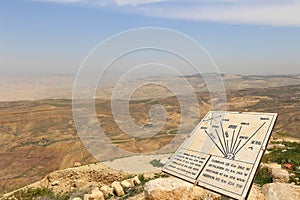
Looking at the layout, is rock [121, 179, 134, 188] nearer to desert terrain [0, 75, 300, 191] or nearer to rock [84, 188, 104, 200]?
rock [84, 188, 104, 200]

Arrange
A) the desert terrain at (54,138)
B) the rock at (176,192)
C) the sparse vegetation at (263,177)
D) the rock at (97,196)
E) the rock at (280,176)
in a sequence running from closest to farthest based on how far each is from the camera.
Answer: the rock at (176,192) < the rock at (280,176) < the rock at (97,196) < the sparse vegetation at (263,177) < the desert terrain at (54,138)

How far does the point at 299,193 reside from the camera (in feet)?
22.6

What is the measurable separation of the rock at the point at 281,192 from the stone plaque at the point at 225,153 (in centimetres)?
256

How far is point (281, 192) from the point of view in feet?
23.0

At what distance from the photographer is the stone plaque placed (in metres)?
4.70

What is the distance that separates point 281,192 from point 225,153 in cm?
283

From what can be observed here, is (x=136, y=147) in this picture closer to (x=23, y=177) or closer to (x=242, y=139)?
(x=23, y=177)

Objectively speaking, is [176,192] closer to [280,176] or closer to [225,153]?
[225,153]

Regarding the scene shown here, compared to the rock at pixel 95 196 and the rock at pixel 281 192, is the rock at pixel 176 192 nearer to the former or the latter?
the rock at pixel 281 192

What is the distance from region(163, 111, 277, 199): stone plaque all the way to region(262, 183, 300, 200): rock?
256cm

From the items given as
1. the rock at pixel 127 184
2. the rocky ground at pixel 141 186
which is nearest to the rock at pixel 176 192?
the rocky ground at pixel 141 186

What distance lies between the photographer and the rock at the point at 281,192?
22.3ft

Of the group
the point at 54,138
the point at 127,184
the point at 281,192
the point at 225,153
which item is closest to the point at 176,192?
the point at 225,153

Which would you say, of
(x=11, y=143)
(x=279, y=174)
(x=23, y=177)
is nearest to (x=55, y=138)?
(x=11, y=143)
